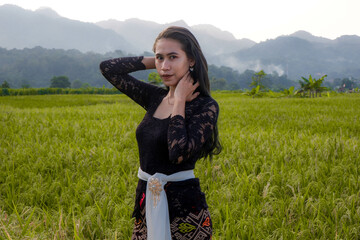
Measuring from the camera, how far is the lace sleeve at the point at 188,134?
4.07 ft

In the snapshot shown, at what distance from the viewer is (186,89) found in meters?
1.38

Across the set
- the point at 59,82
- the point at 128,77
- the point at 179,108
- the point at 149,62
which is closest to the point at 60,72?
the point at 59,82

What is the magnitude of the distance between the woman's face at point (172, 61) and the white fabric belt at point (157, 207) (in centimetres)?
50

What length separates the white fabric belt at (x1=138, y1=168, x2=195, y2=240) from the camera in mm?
1305

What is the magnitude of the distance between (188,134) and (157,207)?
0.38 meters

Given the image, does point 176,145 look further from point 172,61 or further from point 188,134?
point 172,61

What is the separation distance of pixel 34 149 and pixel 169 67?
11.0 ft

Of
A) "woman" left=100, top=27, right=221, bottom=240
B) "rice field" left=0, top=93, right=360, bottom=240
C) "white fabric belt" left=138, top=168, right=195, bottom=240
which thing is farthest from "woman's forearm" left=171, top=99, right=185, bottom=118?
"rice field" left=0, top=93, right=360, bottom=240

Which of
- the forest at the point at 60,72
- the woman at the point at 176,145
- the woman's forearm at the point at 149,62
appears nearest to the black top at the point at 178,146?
the woman at the point at 176,145

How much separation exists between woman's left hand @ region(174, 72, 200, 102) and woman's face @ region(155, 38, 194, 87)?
42 mm

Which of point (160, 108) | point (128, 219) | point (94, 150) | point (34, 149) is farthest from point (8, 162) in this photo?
point (160, 108)

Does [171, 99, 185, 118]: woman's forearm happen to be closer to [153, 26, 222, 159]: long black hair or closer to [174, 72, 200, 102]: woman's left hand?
[174, 72, 200, 102]: woman's left hand

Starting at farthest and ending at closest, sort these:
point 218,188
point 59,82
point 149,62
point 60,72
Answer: point 60,72, point 59,82, point 218,188, point 149,62

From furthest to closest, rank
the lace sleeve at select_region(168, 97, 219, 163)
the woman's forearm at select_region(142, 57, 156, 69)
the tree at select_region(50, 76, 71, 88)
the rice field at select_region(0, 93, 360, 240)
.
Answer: the tree at select_region(50, 76, 71, 88), the rice field at select_region(0, 93, 360, 240), the woman's forearm at select_region(142, 57, 156, 69), the lace sleeve at select_region(168, 97, 219, 163)
